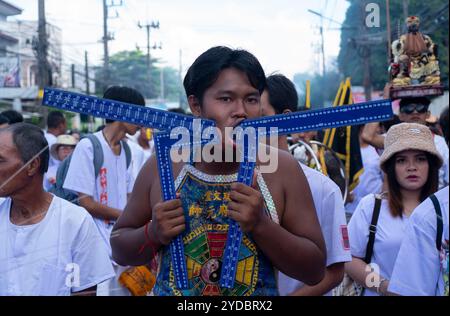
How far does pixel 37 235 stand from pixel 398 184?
1.76m

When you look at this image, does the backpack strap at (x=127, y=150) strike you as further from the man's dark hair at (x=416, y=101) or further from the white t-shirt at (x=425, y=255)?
the white t-shirt at (x=425, y=255)

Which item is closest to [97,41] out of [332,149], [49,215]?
[49,215]

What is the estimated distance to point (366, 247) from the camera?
11.2 feet

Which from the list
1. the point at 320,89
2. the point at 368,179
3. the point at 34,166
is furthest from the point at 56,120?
the point at 34,166

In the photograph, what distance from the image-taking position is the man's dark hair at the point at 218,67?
2.21m

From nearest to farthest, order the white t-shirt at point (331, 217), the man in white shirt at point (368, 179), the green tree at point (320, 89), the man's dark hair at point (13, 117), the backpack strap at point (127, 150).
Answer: the white t-shirt at point (331, 217) → the green tree at point (320, 89) → the backpack strap at point (127, 150) → the man in white shirt at point (368, 179) → the man's dark hair at point (13, 117)

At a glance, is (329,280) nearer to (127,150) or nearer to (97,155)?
(97,155)

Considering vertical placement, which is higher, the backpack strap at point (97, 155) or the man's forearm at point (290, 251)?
the backpack strap at point (97, 155)

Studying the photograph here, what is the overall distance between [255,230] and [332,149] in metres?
2.54

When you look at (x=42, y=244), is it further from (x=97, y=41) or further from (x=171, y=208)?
(x=97, y=41)

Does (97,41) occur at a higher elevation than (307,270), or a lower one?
higher

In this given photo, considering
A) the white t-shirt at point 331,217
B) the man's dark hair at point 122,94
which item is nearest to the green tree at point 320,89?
the white t-shirt at point 331,217

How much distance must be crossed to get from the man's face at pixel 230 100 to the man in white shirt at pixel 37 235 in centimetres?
100

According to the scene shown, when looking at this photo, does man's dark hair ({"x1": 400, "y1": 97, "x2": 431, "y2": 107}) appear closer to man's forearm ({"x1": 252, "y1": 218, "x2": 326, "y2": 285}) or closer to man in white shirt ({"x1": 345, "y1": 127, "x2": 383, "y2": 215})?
man in white shirt ({"x1": 345, "y1": 127, "x2": 383, "y2": 215})
